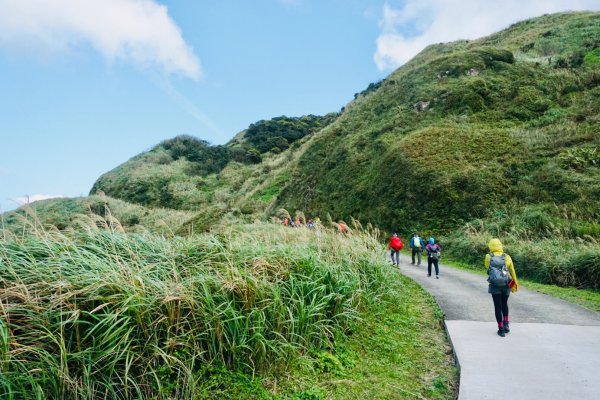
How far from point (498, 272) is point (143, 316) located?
585cm

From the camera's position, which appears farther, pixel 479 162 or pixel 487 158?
pixel 487 158

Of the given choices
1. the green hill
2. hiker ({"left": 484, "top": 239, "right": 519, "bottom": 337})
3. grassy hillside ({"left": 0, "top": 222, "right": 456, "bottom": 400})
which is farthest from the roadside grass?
the green hill

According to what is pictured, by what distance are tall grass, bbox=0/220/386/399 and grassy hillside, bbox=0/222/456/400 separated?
18mm

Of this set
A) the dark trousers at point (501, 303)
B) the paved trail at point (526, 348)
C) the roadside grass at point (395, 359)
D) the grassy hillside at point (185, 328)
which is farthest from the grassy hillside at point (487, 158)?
the grassy hillside at point (185, 328)

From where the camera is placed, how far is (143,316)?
4430 millimetres

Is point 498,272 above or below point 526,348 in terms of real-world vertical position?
above

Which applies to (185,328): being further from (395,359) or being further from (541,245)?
(541,245)

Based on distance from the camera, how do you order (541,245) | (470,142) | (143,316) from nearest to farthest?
(143,316) < (541,245) < (470,142)

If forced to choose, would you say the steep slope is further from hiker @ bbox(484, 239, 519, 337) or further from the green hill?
hiker @ bbox(484, 239, 519, 337)

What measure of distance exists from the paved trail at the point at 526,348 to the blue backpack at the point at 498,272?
0.89 meters

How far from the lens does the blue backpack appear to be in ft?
22.5

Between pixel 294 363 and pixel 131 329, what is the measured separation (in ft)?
6.98

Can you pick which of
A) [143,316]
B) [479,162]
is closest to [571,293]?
[143,316]

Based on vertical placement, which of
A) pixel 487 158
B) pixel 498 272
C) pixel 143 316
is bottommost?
pixel 143 316
